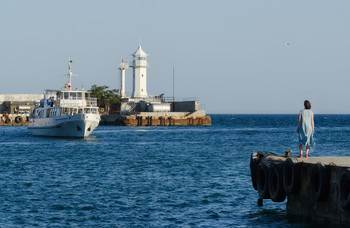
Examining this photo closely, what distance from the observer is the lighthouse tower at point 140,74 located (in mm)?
120312

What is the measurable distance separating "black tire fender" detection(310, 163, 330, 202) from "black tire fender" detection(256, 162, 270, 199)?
8.12ft

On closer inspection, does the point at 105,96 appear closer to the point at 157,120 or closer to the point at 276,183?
the point at 157,120

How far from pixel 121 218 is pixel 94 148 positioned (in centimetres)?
3372

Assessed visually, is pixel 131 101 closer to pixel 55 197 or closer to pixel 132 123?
pixel 132 123

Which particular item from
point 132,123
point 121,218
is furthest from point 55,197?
point 132,123

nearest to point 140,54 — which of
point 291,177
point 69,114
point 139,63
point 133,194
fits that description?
point 139,63

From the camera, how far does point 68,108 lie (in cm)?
6469

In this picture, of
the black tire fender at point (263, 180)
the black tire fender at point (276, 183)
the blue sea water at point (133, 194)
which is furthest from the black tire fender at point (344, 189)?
the black tire fender at point (263, 180)

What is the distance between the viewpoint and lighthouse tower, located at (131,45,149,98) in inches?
4737

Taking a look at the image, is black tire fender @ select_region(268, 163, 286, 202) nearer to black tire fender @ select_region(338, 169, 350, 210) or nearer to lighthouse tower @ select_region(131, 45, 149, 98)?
black tire fender @ select_region(338, 169, 350, 210)

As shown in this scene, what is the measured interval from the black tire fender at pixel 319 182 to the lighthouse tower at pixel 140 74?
105590 millimetres

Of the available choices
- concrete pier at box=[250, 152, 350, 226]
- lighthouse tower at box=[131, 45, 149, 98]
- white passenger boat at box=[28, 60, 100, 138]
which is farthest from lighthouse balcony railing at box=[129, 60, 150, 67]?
concrete pier at box=[250, 152, 350, 226]

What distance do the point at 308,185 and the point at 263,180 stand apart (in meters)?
2.57

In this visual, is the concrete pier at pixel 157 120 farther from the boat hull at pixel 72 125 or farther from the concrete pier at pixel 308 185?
the concrete pier at pixel 308 185
